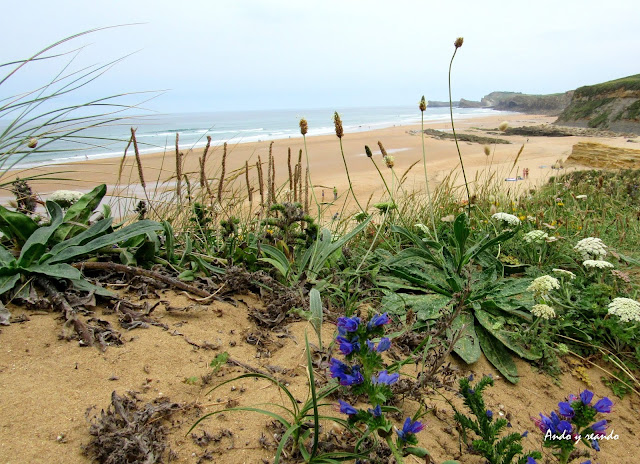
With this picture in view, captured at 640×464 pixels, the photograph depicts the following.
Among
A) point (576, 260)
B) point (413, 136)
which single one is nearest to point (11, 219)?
point (576, 260)

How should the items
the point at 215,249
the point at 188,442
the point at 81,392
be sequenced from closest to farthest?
1. the point at 188,442
2. the point at 81,392
3. the point at 215,249

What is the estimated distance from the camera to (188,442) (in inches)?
53.1

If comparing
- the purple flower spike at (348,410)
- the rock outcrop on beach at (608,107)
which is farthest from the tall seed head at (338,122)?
Answer: the rock outcrop on beach at (608,107)

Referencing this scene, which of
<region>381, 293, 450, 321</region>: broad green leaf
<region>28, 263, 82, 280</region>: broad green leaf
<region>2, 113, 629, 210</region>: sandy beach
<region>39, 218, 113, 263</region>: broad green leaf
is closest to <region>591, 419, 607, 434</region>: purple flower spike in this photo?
<region>381, 293, 450, 321</region>: broad green leaf

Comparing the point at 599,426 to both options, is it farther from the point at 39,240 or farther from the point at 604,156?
the point at 604,156

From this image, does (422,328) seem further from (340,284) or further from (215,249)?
(215,249)

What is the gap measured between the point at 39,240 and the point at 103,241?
268mm

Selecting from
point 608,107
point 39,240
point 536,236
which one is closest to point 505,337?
point 536,236

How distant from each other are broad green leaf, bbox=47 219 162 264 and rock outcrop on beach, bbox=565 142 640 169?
7809 mm

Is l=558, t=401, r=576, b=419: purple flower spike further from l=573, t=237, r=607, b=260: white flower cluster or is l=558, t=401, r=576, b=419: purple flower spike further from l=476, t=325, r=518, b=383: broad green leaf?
l=573, t=237, r=607, b=260: white flower cluster

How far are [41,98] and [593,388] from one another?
129 inches

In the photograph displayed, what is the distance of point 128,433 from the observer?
4.17ft

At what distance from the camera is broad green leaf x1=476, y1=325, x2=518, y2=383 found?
6.88 ft

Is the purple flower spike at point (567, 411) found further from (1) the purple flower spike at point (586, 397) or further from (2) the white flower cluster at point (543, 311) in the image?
(2) the white flower cluster at point (543, 311)
